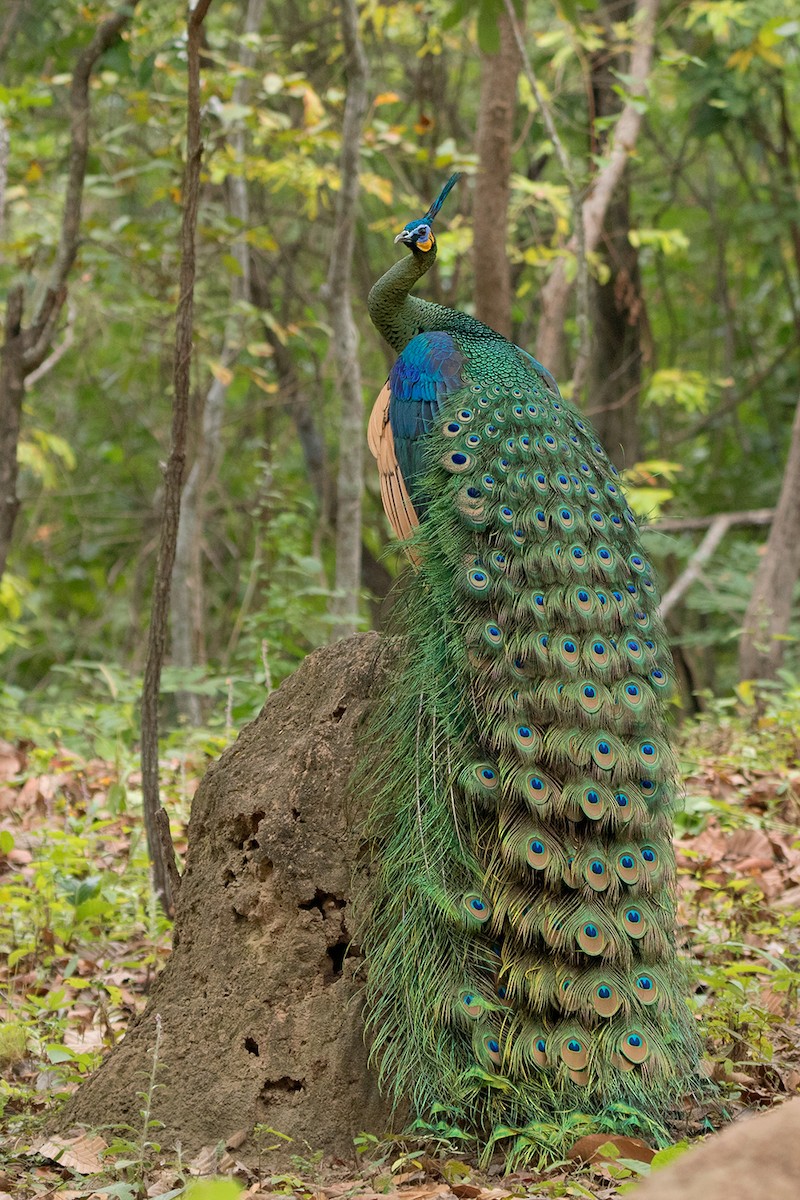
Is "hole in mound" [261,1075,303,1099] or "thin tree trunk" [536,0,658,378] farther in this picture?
"thin tree trunk" [536,0,658,378]

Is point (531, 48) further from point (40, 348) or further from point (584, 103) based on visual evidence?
point (40, 348)

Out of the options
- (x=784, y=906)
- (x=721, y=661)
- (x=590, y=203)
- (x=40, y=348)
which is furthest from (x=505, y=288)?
(x=721, y=661)

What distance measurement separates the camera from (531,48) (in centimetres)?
1088

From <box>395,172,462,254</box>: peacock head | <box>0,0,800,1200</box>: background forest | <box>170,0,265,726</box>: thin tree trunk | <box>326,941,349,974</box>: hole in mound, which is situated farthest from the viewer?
<box>170,0,265,726</box>: thin tree trunk

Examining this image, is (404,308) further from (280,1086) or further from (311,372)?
(311,372)

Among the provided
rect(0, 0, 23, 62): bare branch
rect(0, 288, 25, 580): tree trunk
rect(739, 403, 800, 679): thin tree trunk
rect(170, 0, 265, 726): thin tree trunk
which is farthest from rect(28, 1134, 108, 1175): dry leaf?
rect(0, 0, 23, 62): bare branch

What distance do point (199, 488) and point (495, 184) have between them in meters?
2.85

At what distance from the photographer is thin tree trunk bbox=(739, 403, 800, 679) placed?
812cm

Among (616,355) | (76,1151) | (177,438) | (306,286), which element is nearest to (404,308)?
(177,438)

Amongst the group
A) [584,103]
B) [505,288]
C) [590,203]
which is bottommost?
[505,288]

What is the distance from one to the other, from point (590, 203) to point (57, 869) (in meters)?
6.06

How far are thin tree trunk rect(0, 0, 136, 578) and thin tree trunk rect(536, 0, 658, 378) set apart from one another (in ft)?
10.7

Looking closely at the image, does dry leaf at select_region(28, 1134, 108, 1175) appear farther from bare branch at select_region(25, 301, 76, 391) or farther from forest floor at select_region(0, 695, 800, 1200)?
bare branch at select_region(25, 301, 76, 391)

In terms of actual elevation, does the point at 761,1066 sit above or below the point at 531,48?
below
